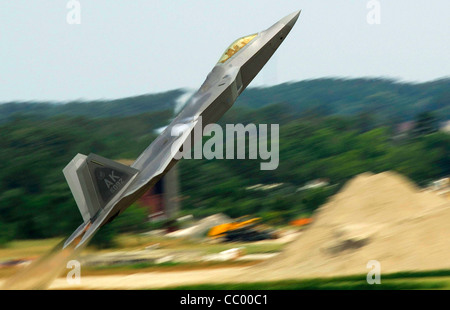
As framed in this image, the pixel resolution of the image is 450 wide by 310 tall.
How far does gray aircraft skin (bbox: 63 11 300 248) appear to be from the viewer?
20844 mm

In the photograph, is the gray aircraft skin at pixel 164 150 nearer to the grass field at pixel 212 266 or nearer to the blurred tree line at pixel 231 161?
the grass field at pixel 212 266

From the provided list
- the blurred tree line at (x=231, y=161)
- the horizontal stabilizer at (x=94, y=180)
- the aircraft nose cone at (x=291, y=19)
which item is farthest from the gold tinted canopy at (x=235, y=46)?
the blurred tree line at (x=231, y=161)

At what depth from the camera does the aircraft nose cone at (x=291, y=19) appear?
2470 cm

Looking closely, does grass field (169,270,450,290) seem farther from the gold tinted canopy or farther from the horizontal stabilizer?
the gold tinted canopy

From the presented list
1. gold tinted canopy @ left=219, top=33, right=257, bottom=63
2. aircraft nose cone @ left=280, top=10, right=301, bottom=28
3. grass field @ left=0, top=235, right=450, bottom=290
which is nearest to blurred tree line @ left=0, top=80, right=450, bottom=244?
grass field @ left=0, top=235, right=450, bottom=290

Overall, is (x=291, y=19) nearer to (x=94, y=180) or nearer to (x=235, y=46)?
(x=235, y=46)

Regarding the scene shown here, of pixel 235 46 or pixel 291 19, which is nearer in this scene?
pixel 235 46

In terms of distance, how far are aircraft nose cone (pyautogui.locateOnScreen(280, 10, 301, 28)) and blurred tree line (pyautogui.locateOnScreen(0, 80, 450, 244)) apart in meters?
15.2

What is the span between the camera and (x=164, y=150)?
22.0 m

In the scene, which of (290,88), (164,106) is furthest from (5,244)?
(290,88)

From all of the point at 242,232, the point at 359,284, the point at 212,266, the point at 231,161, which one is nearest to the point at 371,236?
the point at 359,284

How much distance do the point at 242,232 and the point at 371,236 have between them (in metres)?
13.8

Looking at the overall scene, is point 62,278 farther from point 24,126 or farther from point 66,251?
point 24,126
